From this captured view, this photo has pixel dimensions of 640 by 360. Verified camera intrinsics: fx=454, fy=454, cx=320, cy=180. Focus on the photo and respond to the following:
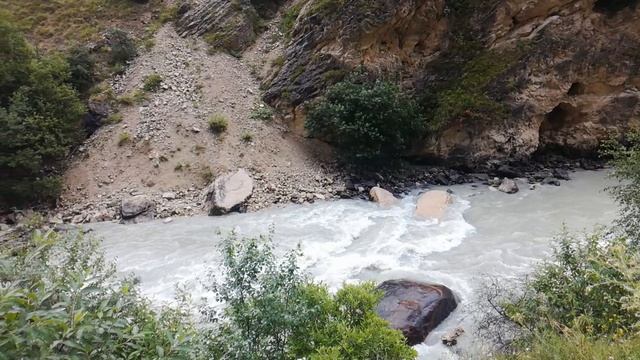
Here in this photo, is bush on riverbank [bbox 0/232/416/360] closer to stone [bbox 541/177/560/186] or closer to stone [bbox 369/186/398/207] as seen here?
stone [bbox 369/186/398/207]

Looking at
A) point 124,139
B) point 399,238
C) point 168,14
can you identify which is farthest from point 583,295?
point 168,14

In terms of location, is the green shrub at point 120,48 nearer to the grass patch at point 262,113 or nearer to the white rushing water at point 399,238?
the grass patch at point 262,113

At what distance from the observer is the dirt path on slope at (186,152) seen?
728 inches

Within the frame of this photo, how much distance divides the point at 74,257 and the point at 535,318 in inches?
287

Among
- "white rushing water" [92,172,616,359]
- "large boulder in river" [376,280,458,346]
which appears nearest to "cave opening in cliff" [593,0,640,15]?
"white rushing water" [92,172,616,359]

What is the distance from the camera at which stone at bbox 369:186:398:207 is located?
17.5 m

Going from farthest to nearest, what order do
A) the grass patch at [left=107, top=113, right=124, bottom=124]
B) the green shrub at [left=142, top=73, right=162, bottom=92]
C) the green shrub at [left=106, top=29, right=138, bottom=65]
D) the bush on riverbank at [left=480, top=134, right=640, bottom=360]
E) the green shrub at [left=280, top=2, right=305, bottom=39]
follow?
the green shrub at [left=280, top=2, right=305, bottom=39] < the green shrub at [left=106, top=29, right=138, bottom=65] < the green shrub at [left=142, top=73, right=162, bottom=92] < the grass patch at [left=107, top=113, right=124, bottom=124] < the bush on riverbank at [left=480, top=134, right=640, bottom=360]

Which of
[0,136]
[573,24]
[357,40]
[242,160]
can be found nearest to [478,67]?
[573,24]

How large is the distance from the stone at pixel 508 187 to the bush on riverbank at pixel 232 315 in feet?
43.2

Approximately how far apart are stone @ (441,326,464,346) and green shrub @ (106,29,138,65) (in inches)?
825

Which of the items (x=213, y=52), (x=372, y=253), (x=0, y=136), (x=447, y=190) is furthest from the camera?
(x=213, y=52)

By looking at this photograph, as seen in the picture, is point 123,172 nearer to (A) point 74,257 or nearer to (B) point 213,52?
(B) point 213,52

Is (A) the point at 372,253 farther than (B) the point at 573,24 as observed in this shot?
No

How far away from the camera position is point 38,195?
1756cm
